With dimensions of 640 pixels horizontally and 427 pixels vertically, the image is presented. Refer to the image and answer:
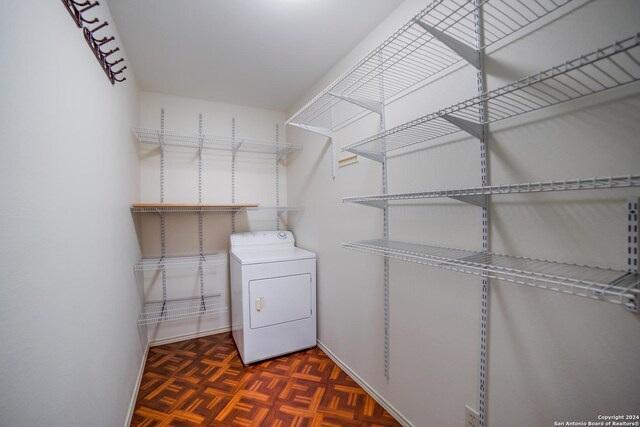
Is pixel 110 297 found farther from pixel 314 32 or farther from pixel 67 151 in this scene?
pixel 314 32

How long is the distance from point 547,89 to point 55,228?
1719 mm

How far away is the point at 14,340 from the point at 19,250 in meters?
0.21

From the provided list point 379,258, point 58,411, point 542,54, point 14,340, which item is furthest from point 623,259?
point 58,411

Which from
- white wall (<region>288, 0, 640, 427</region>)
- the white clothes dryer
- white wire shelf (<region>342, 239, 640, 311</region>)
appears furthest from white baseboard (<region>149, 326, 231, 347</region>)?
white wire shelf (<region>342, 239, 640, 311</region>)

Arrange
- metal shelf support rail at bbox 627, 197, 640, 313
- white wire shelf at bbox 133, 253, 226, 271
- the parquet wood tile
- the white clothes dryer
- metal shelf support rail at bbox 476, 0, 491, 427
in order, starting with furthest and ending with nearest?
white wire shelf at bbox 133, 253, 226, 271, the white clothes dryer, the parquet wood tile, metal shelf support rail at bbox 476, 0, 491, 427, metal shelf support rail at bbox 627, 197, 640, 313

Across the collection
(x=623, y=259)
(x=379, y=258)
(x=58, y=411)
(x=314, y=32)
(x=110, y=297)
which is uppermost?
(x=314, y=32)

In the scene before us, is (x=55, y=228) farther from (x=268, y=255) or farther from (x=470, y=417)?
(x=470, y=417)

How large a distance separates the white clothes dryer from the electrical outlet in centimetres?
143

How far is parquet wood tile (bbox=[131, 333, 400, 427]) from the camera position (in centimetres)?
163

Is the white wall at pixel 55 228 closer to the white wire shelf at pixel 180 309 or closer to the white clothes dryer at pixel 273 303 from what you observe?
the white clothes dryer at pixel 273 303

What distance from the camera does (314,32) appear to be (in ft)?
5.75

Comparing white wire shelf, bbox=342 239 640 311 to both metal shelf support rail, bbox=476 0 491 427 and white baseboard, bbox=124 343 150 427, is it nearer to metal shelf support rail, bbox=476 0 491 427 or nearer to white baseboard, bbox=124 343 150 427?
metal shelf support rail, bbox=476 0 491 427

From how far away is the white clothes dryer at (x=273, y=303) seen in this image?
2.16 meters

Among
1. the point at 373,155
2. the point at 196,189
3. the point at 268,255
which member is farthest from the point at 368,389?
the point at 196,189
